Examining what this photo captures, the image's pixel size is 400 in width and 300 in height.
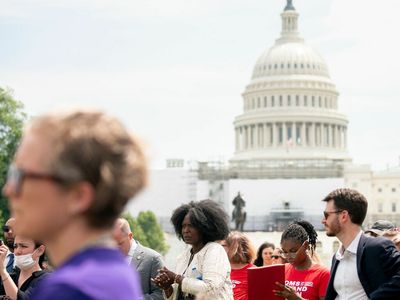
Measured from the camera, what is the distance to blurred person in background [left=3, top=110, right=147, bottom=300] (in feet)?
7.32

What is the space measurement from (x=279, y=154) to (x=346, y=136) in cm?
1092

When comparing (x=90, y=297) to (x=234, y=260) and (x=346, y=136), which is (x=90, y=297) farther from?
(x=346, y=136)

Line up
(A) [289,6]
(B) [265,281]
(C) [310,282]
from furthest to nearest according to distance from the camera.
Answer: (A) [289,6]
(C) [310,282]
(B) [265,281]

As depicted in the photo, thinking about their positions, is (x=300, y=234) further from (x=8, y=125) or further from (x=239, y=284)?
(x=8, y=125)

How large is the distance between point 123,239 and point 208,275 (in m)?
0.61

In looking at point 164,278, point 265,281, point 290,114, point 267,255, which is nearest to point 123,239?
point 164,278

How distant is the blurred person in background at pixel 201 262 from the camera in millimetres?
6547

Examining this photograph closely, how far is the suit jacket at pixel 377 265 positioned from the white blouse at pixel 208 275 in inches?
42.3

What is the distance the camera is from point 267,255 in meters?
10.6

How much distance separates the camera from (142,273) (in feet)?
22.6

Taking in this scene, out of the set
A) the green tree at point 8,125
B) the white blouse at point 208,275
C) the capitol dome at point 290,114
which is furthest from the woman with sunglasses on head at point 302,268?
the capitol dome at point 290,114

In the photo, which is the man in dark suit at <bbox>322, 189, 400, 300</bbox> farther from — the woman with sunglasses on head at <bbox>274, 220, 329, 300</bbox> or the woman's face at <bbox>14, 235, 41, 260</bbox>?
the woman's face at <bbox>14, 235, 41, 260</bbox>

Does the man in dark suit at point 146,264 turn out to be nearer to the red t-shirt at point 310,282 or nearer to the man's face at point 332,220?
the red t-shirt at point 310,282

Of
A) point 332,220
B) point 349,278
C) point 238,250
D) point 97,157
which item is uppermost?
point 97,157
